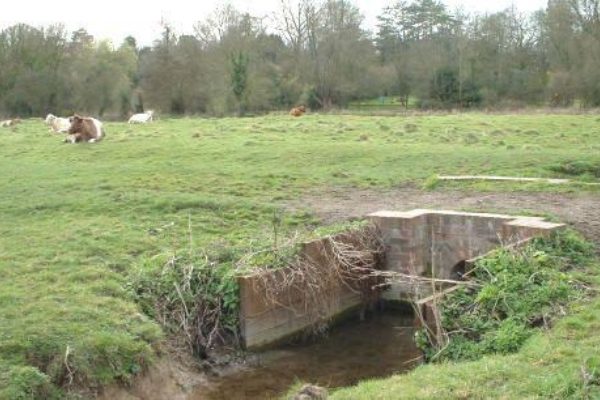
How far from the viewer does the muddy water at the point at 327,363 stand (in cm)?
883

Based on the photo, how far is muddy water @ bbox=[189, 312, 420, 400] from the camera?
348 inches

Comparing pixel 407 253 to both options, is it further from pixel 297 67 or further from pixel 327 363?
pixel 297 67

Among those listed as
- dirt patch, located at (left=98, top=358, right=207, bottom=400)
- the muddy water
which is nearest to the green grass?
the muddy water

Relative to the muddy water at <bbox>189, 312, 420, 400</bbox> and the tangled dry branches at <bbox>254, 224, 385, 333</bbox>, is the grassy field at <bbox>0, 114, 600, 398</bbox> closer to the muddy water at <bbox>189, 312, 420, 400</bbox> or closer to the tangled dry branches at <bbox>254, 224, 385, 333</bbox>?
the tangled dry branches at <bbox>254, 224, 385, 333</bbox>

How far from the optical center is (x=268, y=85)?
4581 cm

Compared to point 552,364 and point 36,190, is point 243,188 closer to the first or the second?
point 36,190

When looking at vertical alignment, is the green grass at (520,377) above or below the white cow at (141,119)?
below

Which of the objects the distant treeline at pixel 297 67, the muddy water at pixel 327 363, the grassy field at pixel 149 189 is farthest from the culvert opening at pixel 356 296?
the distant treeline at pixel 297 67

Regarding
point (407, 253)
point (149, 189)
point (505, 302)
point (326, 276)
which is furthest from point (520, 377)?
point (149, 189)

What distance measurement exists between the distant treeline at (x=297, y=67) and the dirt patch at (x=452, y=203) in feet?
91.5

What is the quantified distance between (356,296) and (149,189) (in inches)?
226

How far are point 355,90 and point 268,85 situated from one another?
5585 mm

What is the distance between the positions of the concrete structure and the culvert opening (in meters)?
0.02

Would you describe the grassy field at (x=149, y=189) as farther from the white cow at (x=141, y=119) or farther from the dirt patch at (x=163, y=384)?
the white cow at (x=141, y=119)
